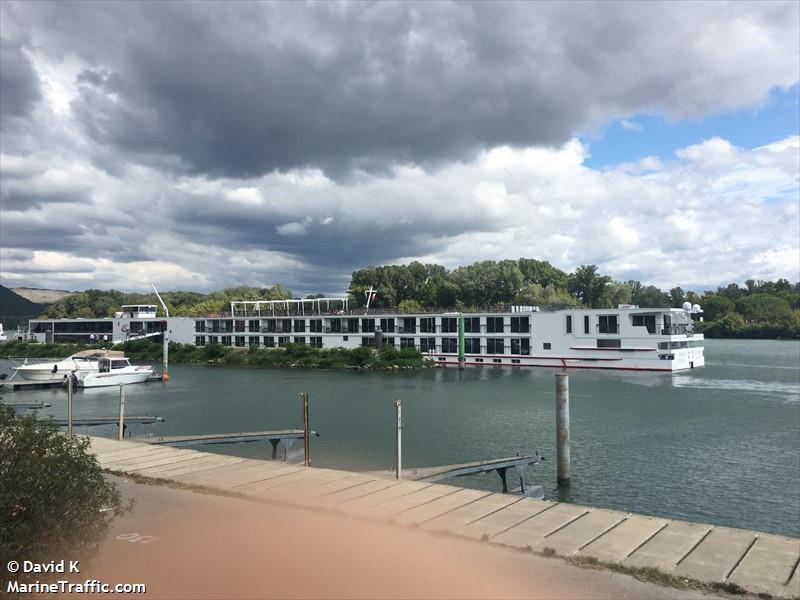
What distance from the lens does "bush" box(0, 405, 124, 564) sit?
4.77 meters

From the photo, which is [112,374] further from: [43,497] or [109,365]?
[43,497]

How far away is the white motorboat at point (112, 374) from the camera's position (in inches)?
1977

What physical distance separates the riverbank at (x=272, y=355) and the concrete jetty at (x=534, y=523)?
5380cm

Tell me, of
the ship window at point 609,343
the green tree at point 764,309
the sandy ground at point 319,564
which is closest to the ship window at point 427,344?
the ship window at point 609,343

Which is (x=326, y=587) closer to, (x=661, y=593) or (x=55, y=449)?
(x=55, y=449)

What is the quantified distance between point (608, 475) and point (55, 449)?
63.7ft

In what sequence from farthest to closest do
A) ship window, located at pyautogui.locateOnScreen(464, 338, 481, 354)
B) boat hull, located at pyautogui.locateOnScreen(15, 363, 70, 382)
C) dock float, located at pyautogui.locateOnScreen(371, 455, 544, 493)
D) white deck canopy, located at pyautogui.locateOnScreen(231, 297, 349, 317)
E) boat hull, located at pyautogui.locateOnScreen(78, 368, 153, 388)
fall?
white deck canopy, located at pyautogui.locateOnScreen(231, 297, 349, 317) < ship window, located at pyautogui.locateOnScreen(464, 338, 481, 354) < boat hull, located at pyautogui.locateOnScreen(15, 363, 70, 382) < boat hull, located at pyautogui.locateOnScreen(78, 368, 153, 388) < dock float, located at pyautogui.locateOnScreen(371, 455, 544, 493)

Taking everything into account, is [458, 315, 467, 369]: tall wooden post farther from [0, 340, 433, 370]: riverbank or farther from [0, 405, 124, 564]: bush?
[0, 405, 124, 564]: bush

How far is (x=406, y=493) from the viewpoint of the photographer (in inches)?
375

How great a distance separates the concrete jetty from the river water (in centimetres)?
958

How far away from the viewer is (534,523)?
787 cm

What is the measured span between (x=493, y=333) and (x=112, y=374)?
40.7 meters

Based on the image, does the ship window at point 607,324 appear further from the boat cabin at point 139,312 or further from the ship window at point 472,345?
the boat cabin at point 139,312

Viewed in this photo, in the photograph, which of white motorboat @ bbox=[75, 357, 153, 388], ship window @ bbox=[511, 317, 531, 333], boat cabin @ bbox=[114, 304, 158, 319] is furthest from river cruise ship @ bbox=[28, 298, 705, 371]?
white motorboat @ bbox=[75, 357, 153, 388]
